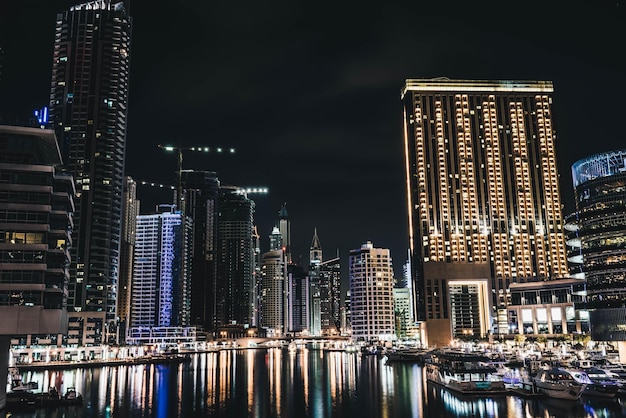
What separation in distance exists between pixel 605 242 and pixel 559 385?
46.9 metres

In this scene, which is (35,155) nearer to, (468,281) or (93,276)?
(93,276)

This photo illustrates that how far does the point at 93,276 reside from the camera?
19775 centimetres

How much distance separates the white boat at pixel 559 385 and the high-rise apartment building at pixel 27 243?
6848 centimetres

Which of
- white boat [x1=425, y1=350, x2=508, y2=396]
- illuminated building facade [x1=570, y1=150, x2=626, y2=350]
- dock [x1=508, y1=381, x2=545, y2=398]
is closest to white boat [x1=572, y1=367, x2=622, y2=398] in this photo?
dock [x1=508, y1=381, x2=545, y2=398]

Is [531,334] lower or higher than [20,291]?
lower

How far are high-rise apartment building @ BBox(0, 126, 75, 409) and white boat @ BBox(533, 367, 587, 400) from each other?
6848 cm

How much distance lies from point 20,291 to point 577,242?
11167 centimetres

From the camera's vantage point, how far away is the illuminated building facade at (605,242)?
106500 mm

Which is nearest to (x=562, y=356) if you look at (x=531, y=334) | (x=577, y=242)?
(x=577, y=242)

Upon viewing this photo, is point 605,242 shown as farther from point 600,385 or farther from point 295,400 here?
point 295,400

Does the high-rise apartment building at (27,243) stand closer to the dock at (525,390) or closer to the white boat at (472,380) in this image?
the white boat at (472,380)

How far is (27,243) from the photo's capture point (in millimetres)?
65250

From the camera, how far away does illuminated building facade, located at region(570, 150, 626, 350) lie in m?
106

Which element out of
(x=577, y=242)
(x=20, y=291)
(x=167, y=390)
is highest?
(x=577, y=242)
